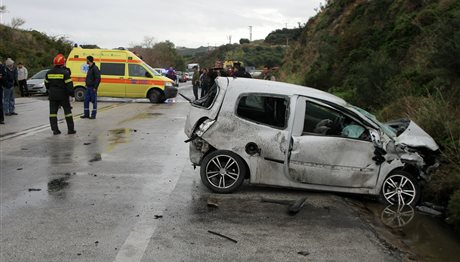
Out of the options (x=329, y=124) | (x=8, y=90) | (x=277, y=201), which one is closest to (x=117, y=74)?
(x=8, y=90)

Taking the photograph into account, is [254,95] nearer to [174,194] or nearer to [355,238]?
[174,194]

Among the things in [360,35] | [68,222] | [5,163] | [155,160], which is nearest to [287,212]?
[68,222]

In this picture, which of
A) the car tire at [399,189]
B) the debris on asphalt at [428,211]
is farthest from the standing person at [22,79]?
the debris on asphalt at [428,211]

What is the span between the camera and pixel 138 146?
421 inches

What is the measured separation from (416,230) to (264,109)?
2529 mm

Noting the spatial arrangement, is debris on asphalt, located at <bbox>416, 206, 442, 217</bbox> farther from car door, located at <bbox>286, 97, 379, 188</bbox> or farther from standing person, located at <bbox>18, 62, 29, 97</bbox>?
standing person, located at <bbox>18, 62, 29, 97</bbox>

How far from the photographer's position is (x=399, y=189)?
6.88 meters

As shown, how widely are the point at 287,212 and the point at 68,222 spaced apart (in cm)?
256

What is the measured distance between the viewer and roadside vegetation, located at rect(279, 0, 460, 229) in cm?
758

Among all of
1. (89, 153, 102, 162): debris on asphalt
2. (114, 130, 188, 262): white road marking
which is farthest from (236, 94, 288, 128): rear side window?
(89, 153, 102, 162): debris on asphalt

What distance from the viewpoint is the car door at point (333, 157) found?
682 centimetres

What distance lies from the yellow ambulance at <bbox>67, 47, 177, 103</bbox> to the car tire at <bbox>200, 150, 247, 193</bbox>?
1597 centimetres

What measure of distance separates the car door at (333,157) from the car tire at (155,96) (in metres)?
16.5

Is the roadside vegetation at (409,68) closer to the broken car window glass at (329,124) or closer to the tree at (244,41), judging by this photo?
the broken car window glass at (329,124)
